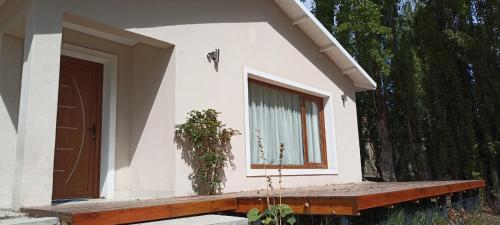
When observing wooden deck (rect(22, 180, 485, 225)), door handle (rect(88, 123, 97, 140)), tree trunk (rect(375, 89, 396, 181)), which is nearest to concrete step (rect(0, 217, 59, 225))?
wooden deck (rect(22, 180, 485, 225))

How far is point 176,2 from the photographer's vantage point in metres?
5.56

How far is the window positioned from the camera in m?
6.86

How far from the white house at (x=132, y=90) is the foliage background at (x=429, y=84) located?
5.46 metres

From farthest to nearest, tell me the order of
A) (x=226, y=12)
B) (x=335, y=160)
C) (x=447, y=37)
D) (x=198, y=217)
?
(x=447, y=37), (x=335, y=160), (x=226, y=12), (x=198, y=217)

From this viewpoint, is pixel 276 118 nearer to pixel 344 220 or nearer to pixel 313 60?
pixel 313 60

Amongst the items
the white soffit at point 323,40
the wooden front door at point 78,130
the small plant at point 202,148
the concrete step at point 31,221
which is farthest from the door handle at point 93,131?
the white soffit at point 323,40

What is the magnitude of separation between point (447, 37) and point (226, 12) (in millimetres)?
7633

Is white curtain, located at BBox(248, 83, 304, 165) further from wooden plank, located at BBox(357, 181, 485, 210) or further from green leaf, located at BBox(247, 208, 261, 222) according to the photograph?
green leaf, located at BBox(247, 208, 261, 222)

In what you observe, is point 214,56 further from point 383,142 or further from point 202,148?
point 383,142

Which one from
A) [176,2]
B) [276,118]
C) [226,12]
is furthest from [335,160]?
[176,2]

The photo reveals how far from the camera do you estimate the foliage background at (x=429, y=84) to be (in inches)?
439

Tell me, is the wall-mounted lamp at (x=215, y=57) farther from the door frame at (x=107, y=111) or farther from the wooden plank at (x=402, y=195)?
the wooden plank at (x=402, y=195)

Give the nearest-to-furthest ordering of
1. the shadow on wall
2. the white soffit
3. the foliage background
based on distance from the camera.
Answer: the shadow on wall < the white soffit < the foliage background

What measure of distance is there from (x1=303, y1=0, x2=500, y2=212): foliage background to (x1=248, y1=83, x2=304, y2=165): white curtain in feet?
17.5
